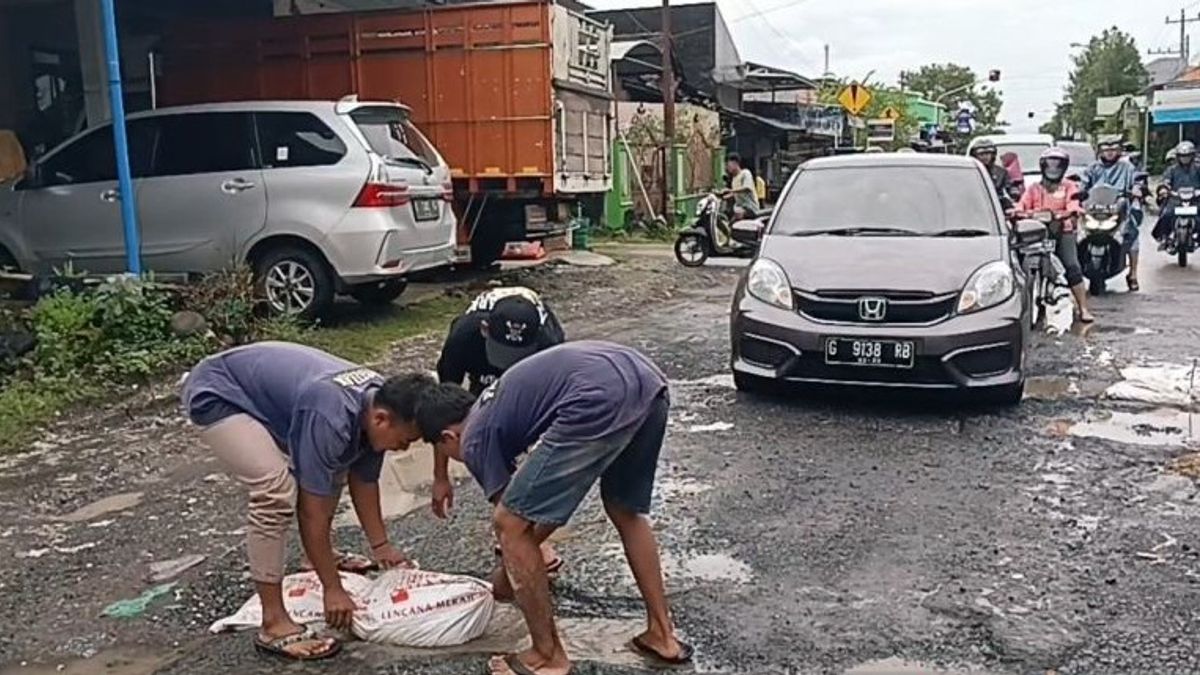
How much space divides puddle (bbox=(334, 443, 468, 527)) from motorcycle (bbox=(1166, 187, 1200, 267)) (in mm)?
11334

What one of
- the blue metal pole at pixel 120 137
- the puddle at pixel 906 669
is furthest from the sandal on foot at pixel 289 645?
the blue metal pole at pixel 120 137

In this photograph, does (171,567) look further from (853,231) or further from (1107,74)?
(1107,74)

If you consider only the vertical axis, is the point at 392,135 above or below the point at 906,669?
above

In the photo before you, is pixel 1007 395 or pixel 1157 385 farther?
pixel 1157 385

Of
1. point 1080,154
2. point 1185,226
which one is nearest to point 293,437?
point 1185,226

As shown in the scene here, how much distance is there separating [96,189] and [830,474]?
694 cm

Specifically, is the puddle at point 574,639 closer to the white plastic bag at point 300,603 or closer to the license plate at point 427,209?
the white plastic bag at point 300,603

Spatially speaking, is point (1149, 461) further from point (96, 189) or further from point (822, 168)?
point (96, 189)

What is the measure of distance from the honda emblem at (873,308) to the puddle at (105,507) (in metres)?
3.80

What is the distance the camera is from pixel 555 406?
327cm

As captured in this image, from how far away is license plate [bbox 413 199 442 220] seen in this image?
9703mm

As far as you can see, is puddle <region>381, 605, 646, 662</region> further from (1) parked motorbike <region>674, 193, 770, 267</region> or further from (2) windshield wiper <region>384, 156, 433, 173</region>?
(1) parked motorbike <region>674, 193, 770, 267</region>

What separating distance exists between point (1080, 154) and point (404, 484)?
18.1 meters

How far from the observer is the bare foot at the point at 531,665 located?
3463 mm
